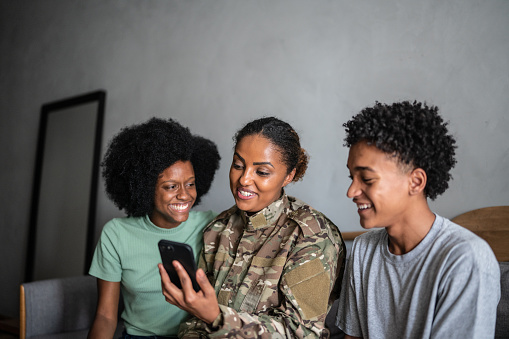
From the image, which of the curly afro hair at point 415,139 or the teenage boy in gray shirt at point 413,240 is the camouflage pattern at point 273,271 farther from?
the curly afro hair at point 415,139

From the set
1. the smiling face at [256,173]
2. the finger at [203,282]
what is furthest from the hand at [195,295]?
the smiling face at [256,173]

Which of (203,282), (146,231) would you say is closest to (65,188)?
(146,231)

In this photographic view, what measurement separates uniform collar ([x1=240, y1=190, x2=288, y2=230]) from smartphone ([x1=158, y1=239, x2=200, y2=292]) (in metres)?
0.43

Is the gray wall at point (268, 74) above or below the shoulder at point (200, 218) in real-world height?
above

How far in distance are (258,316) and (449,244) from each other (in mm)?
640

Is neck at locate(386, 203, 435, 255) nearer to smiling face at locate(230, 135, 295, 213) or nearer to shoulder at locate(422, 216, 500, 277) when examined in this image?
shoulder at locate(422, 216, 500, 277)

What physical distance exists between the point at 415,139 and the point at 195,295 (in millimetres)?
813

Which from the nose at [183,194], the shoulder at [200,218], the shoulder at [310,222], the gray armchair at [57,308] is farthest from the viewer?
the gray armchair at [57,308]

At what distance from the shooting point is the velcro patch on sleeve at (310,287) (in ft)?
4.78

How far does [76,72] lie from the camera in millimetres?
3916

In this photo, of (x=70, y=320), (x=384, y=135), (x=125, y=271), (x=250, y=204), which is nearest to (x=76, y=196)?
(x=70, y=320)

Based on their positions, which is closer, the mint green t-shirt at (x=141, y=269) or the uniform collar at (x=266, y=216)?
the uniform collar at (x=266, y=216)

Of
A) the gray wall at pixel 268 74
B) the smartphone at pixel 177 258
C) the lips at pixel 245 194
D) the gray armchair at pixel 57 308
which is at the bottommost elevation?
the gray armchair at pixel 57 308

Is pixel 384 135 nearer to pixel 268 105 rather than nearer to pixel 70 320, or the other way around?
pixel 268 105
